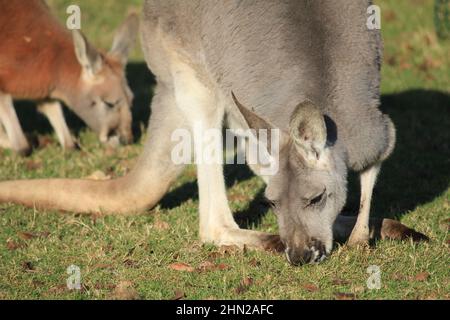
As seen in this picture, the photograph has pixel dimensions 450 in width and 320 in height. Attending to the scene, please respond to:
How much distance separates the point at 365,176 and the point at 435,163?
1818mm

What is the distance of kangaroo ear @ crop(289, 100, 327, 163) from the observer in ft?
12.5

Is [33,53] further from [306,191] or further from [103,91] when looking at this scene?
[306,191]

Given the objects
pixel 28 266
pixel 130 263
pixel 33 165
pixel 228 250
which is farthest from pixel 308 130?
pixel 33 165

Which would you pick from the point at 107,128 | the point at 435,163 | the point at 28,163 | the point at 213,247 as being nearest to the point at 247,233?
the point at 213,247

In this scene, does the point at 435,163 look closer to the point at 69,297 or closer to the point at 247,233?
the point at 247,233

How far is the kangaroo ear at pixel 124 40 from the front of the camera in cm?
777

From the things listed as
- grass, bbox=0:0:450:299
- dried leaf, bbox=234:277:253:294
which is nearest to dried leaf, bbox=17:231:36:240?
grass, bbox=0:0:450:299

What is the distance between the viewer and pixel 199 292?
Result: 409cm

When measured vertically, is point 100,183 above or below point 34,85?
below

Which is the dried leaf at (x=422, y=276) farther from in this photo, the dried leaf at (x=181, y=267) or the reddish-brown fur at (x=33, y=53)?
the reddish-brown fur at (x=33, y=53)

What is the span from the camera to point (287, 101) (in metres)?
4.21

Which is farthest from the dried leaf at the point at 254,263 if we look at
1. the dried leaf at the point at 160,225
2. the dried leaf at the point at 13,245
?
the dried leaf at the point at 13,245

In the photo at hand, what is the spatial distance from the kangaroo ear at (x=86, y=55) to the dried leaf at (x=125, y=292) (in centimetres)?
344

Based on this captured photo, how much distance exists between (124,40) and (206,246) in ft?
11.3
